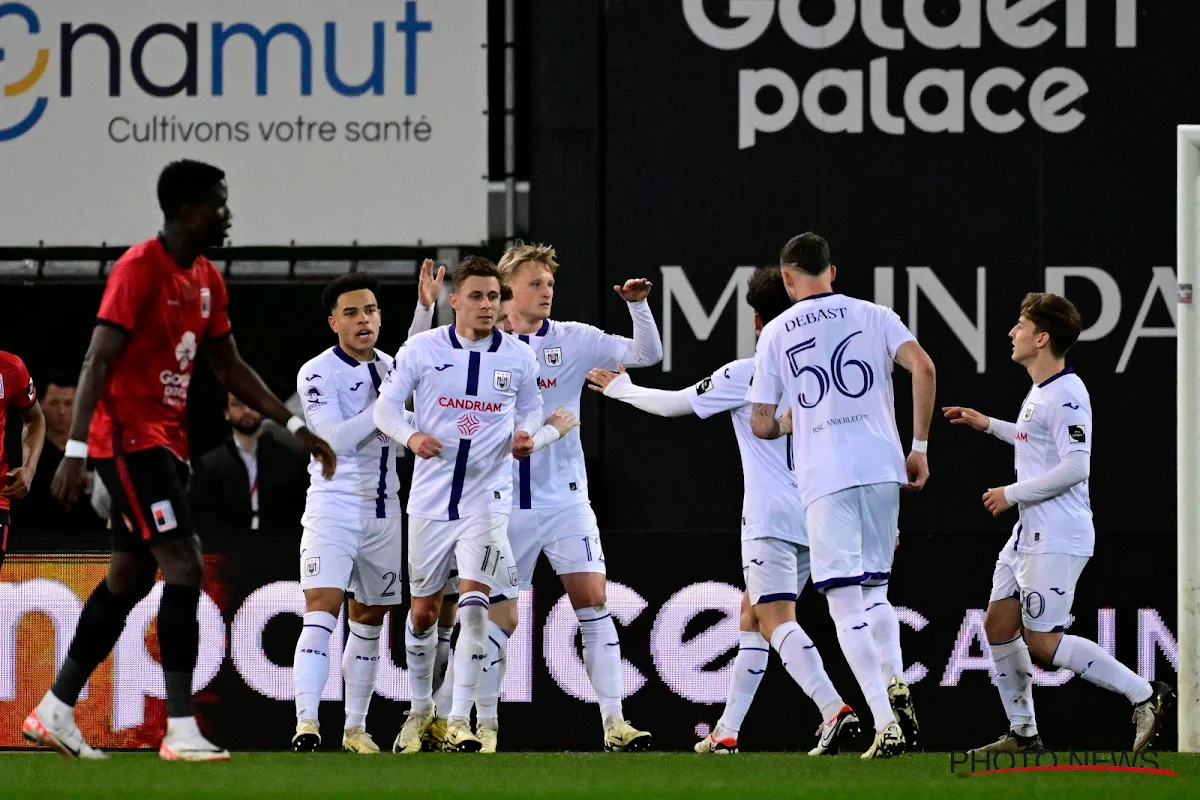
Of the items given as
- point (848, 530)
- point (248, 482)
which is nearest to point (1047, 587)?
point (848, 530)

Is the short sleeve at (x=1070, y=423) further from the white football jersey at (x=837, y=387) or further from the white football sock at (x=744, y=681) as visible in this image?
the white football sock at (x=744, y=681)

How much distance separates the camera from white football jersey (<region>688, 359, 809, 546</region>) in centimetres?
761

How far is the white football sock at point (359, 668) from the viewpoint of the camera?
8047mm

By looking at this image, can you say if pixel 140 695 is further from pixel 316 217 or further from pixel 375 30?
pixel 375 30

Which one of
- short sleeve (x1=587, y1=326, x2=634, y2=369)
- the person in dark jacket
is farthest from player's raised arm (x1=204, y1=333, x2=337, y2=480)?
the person in dark jacket

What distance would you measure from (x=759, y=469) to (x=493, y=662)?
1.40 m

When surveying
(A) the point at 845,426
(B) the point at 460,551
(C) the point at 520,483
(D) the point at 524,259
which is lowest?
(B) the point at 460,551

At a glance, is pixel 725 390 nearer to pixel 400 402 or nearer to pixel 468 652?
pixel 400 402

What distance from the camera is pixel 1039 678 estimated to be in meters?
9.02

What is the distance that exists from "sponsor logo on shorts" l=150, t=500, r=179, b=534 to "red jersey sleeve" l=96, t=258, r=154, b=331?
59cm

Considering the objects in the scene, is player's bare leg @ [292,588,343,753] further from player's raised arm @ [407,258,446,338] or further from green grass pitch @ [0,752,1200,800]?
player's raised arm @ [407,258,446,338]

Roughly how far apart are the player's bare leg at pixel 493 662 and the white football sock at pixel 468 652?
39 cm

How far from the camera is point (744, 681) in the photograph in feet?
26.0

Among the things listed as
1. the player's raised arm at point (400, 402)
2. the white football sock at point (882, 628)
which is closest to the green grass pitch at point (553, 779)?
the white football sock at point (882, 628)
